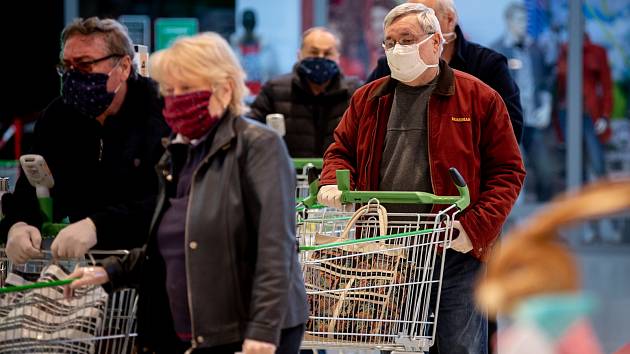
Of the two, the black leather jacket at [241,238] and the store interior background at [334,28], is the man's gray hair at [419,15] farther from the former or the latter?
the store interior background at [334,28]

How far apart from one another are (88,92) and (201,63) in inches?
30.3

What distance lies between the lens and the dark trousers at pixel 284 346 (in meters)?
3.30

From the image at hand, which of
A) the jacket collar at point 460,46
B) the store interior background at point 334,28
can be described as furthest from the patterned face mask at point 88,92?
the store interior background at point 334,28

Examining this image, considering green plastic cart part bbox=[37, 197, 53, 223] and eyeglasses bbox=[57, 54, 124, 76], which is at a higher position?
eyeglasses bbox=[57, 54, 124, 76]

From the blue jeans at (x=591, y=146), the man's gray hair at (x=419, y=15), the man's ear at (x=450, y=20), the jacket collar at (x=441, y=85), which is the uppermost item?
the man's gray hair at (x=419, y=15)

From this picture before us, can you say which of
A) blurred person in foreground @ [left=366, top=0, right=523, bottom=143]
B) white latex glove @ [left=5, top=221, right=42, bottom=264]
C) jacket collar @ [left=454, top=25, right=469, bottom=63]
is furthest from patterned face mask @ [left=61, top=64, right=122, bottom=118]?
jacket collar @ [left=454, top=25, right=469, bottom=63]

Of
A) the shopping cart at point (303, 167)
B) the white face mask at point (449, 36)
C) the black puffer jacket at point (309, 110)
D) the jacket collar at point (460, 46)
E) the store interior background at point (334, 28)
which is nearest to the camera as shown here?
the white face mask at point (449, 36)

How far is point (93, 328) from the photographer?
11.5 feet

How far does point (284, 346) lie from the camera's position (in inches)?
133

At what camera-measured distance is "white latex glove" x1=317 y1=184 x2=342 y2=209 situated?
13.9 feet

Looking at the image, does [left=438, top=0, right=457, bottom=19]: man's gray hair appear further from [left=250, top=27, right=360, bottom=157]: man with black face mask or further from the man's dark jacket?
[left=250, top=27, right=360, bottom=157]: man with black face mask

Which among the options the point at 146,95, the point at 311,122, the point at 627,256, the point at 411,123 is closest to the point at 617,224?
the point at 627,256

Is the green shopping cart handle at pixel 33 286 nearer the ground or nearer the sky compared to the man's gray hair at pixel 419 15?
nearer the ground

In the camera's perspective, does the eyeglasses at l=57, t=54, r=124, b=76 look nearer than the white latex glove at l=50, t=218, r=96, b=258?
No
